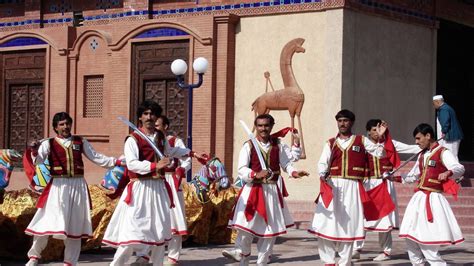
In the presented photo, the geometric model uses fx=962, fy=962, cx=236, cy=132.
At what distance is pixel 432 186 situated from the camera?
34.4ft

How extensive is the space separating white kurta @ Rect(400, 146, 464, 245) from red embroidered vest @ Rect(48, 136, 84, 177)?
3.66m

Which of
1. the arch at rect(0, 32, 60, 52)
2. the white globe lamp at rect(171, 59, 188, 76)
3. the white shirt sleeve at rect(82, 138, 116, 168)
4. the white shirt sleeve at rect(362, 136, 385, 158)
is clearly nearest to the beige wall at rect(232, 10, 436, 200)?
the white globe lamp at rect(171, 59, 188, 76)

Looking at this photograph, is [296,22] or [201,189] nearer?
[201,189]

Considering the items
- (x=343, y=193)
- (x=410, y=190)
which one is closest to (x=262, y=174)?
(x=343, y=193)

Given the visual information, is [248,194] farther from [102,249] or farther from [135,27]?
[135,27]

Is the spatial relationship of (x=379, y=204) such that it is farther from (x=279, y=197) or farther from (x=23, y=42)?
→ (x=23, y=42)

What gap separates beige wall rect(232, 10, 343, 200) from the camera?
731 inches

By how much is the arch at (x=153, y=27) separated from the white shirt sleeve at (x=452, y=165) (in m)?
9.84

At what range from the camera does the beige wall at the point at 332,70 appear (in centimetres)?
1858

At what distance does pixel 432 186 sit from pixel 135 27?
11.4 metres

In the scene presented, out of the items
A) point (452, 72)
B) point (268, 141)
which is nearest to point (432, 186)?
point (268, 141)

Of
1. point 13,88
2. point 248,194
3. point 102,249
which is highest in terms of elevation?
point 13,88

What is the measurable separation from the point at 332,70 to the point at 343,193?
8.08 metres

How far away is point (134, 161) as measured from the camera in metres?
9.35
